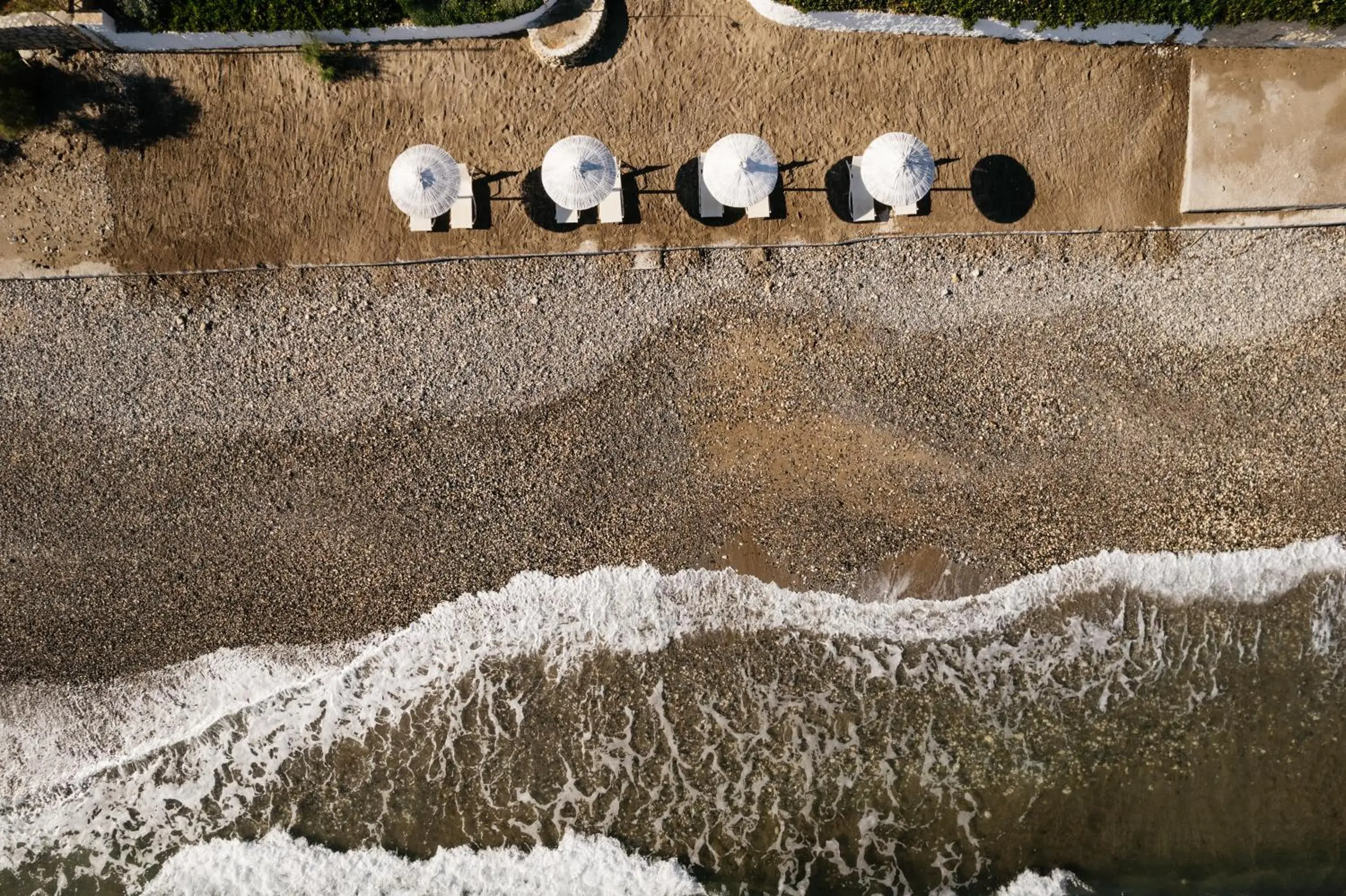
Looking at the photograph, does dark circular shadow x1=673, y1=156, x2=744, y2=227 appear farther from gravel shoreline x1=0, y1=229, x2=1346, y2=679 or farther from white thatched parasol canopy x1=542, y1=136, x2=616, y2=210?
white thatched parasol canopy x1=542, y1=136, x2=616, y2=210

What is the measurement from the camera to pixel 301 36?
10.8 metres

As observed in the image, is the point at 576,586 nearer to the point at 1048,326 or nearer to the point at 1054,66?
the point at 1048,326

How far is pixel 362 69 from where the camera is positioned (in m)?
11.0

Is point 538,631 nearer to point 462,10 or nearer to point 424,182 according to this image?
point 424,182

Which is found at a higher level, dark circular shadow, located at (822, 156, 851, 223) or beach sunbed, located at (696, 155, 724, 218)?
dark circular shadow, located at (822, 156, 851, 223)

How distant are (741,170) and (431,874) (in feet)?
38.4

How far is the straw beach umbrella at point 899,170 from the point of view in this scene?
10.3 meters

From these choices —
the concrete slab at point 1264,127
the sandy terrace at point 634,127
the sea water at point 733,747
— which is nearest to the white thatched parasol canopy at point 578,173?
the sandy terrace at point 634,127

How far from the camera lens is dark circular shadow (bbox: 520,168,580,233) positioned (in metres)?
11.2

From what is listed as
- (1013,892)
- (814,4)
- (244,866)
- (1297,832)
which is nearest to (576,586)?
(244,866)

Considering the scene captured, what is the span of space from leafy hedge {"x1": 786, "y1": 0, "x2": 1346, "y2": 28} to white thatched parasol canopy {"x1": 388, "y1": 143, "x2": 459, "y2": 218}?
5647 mm

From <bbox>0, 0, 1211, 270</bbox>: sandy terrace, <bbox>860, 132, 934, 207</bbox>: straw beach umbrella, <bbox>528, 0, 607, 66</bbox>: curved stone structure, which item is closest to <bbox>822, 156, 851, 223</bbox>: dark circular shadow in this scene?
<bbox>0, 0, 1211, 270</bbox>: sandy terrace

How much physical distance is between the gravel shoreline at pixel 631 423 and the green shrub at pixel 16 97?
2269mm

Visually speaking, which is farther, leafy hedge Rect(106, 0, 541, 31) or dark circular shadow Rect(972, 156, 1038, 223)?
dark circular shadow Rect(972, 156, 1038, 223)
